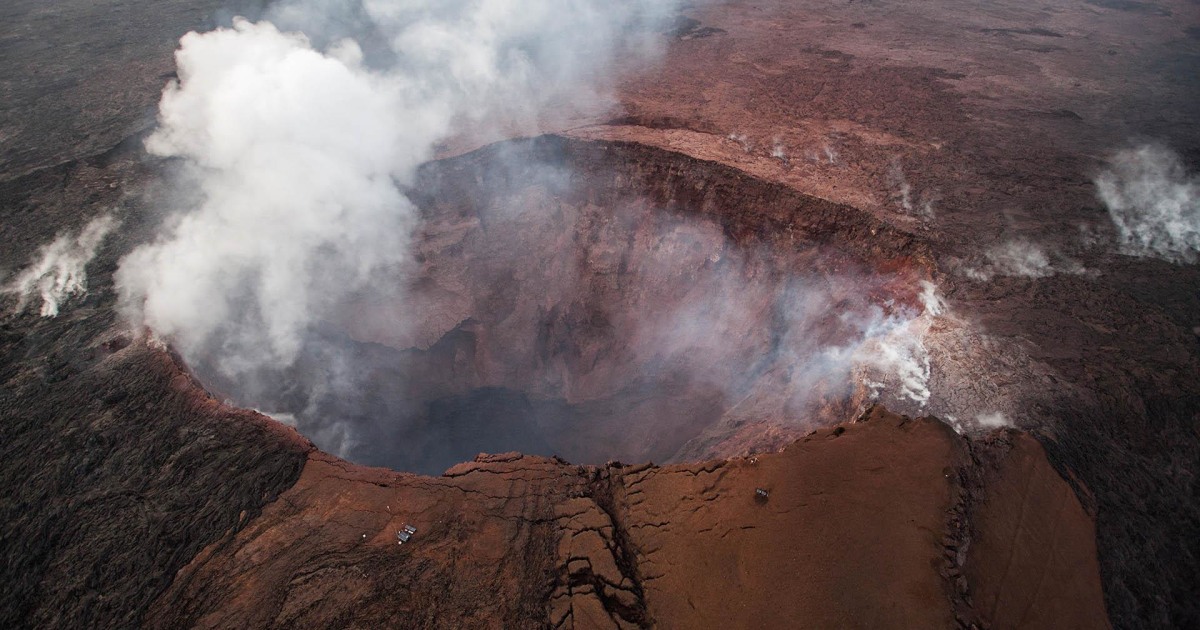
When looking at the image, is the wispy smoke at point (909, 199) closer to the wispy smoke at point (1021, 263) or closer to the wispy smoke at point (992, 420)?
the wispy smoke at point (1021, 263)

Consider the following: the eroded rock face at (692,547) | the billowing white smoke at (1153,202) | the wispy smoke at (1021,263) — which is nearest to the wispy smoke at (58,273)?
the eroded rock face at (692,547)

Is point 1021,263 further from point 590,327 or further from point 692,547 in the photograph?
point 590,327

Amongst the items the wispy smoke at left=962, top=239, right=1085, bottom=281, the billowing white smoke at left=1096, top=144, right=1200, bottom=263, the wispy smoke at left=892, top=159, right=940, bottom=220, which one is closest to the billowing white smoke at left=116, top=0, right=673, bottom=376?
the wispy smoke at left=892, top=159, right=940, bottom=220

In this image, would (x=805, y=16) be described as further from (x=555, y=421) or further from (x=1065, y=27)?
(x=555, y=421)

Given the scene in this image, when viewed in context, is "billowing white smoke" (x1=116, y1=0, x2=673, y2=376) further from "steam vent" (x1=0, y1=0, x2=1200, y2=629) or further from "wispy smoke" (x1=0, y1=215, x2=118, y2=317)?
"wispy smoke" (x1=0, y1=215, x2=118, y2=317)

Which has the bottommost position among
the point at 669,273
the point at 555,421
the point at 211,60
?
the point at 555,421

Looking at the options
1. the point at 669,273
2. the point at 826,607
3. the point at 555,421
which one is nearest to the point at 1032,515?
the point at 826,607
